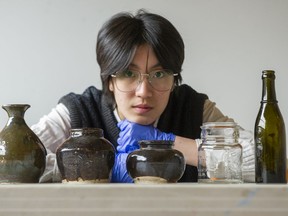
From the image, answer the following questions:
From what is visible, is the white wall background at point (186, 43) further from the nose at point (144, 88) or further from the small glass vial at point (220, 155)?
the small glass vial at point (220, 155)

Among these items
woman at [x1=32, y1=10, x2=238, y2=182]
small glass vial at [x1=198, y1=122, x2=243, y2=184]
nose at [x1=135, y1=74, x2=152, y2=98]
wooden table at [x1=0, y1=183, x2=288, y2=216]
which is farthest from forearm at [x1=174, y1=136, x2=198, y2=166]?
wooden table at [x1=0, y1=183, x2=288, y2=216]

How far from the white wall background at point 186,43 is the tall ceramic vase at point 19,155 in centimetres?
109

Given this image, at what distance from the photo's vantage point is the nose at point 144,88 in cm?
114

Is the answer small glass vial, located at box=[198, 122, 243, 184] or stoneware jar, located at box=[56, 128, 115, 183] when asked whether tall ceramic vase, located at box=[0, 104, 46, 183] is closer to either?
stoneware jar, located at box=[56, 128, 115, 183]

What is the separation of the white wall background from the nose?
746mm

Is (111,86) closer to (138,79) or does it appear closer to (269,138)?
(138,79)

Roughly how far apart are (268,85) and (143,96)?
0.44 meters

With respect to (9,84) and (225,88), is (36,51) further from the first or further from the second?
(225,88)

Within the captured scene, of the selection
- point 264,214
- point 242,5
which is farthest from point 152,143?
point 242,5

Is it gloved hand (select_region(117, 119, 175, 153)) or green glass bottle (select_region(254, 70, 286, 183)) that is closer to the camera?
green glass bottle (select_region(254, 70, 286, 183))

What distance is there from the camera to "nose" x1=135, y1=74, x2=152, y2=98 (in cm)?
114

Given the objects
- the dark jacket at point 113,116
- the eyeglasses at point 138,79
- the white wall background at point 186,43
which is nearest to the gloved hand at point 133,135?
the eyeglasses at point 138,79

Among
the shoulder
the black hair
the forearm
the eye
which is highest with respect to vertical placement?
the black hair

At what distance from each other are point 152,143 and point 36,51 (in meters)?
1.26
